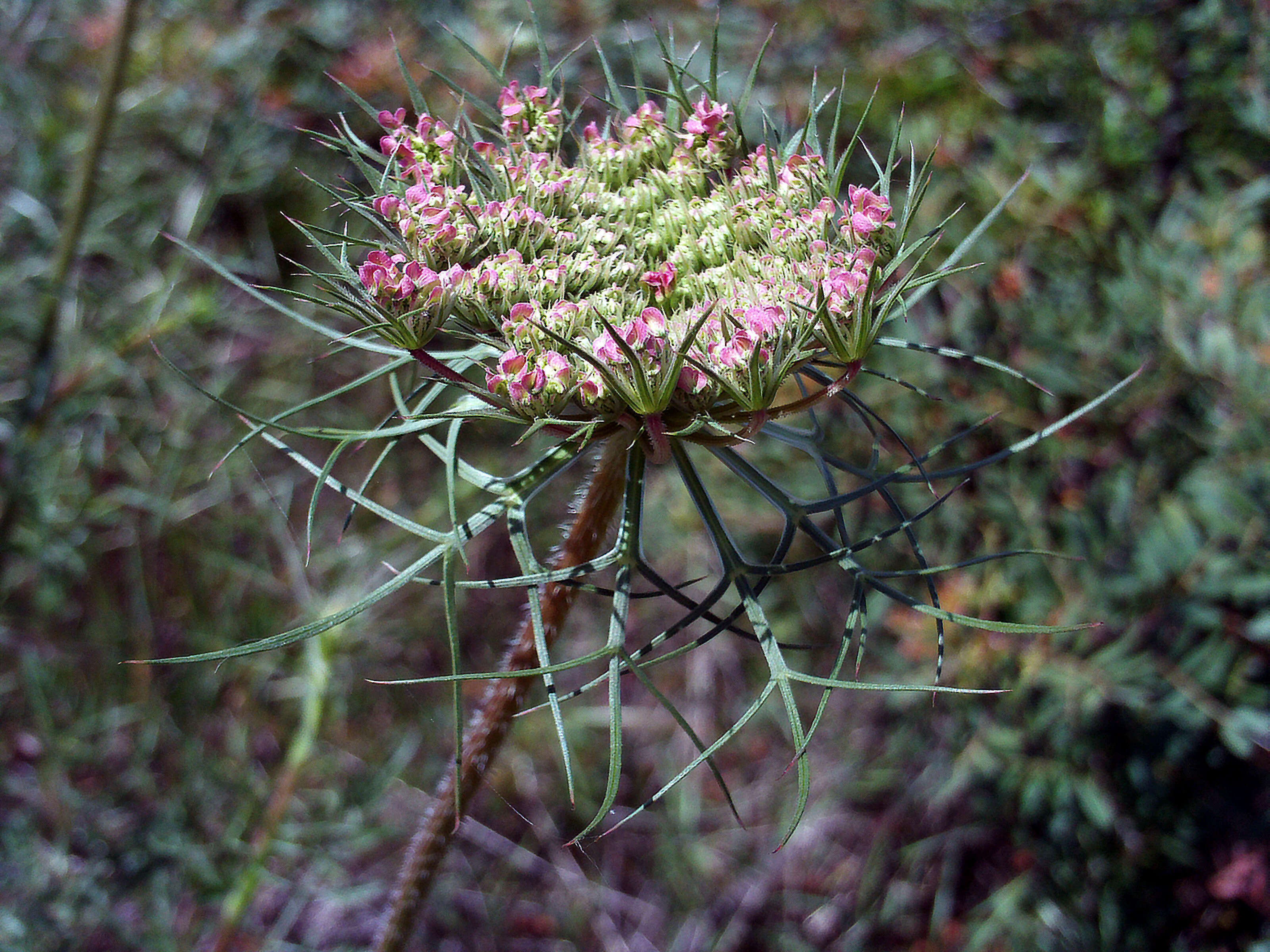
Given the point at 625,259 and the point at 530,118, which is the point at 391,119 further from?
the point at 625,259

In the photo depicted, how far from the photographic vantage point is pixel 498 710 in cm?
121

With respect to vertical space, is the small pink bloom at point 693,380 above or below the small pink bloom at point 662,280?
below

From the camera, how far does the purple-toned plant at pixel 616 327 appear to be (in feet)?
3.07

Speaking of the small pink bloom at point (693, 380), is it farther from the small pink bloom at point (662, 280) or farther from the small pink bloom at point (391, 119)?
the small pink bloom at point (391, 119)

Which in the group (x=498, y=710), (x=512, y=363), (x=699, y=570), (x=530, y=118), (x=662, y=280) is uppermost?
(x=530, y=118)

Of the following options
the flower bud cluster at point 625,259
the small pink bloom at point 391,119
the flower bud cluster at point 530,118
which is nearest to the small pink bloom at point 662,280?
the flower bud cluster at point 625,259

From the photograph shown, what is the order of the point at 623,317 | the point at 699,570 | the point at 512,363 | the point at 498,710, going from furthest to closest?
the point at 699,570
the point at 498,710
the point at 623,317
the point at 512,363

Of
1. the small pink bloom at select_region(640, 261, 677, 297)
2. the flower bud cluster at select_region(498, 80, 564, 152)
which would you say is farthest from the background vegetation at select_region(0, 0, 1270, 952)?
the small pink bloom at select_region(640, 261, 677, 297)

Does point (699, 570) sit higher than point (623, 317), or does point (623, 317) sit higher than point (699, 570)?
point (623, 317)

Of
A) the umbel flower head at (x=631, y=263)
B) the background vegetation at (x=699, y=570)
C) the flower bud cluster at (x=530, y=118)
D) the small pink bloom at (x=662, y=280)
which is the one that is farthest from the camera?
the background vegetation at (x=699, y=570)

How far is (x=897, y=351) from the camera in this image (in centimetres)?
222

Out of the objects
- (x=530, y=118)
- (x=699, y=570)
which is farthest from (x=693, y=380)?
→ (x=699, y=570)

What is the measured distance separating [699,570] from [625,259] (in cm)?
151

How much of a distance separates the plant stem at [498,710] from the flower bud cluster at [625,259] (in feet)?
0.51
